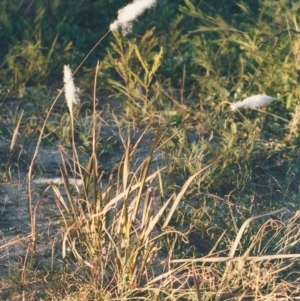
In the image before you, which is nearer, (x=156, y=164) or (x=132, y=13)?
(x=132, y=13)

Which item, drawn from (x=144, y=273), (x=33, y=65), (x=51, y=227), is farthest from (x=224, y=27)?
(x=144, y=273)

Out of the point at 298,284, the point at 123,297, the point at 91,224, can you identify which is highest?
the point at 91,224

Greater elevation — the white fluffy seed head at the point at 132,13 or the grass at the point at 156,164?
the white fluffy seed head at the point at 132,13

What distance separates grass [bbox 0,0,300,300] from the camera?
370cm

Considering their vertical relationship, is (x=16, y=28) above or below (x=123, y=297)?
above

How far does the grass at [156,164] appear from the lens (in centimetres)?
370

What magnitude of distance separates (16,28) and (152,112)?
1.50m

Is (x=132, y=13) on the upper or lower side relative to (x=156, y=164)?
upper

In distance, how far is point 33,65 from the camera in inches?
232

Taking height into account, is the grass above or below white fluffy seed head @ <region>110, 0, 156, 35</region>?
below

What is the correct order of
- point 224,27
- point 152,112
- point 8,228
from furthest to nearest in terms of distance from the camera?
point 224,27 < point 152,112 < point 8,228

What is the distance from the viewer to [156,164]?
4875 mm

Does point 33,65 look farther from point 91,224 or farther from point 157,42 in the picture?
point 91,224

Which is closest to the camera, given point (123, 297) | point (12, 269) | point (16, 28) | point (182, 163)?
point (123, 297)
